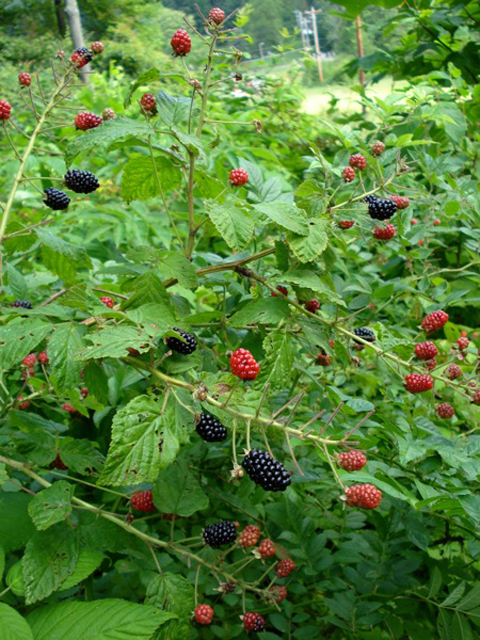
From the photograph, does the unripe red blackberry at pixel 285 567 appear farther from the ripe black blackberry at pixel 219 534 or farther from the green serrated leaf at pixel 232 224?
the green serrated leaf at pixel 232 224

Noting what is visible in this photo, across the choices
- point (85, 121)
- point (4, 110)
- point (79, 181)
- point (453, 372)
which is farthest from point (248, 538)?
point (4, 110)

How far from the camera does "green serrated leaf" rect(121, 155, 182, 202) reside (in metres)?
1.19

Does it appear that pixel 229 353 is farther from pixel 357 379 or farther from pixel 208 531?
pixel 357 379

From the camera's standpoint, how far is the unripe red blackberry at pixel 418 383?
1.10 m

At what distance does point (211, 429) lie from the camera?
0.88 m

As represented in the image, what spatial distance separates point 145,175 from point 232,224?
329 mm

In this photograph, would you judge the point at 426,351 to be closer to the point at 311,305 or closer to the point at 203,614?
the point at 311,305

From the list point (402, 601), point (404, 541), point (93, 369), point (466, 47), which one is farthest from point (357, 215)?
point (466, 47)

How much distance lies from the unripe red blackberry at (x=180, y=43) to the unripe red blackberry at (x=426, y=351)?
80cm

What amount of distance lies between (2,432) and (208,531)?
0.49 m

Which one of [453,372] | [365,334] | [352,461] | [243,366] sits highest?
Result: [243,366]

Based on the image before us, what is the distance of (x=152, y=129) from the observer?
1.01m

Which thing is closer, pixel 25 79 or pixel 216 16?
pixel 216 16

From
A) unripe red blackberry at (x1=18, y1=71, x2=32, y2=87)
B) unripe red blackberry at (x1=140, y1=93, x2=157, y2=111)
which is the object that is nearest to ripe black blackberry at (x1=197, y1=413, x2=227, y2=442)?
unripe red blackberry at (x1=140, y1=93, x2=157, y2=111)
